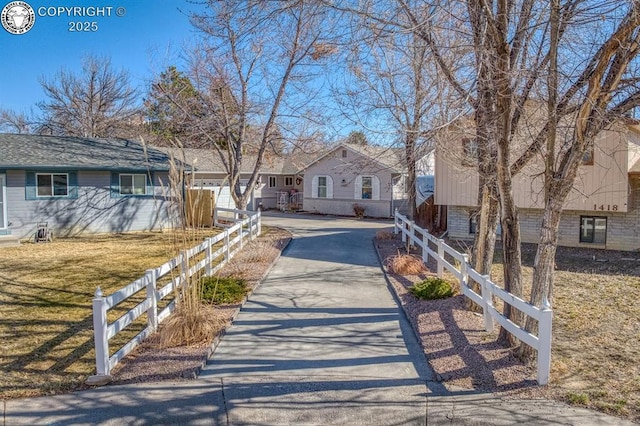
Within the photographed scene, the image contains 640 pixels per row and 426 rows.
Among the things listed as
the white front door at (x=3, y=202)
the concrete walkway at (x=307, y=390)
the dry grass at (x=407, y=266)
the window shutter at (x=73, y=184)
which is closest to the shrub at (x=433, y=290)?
the concrete walkway at (x=307, y=390)

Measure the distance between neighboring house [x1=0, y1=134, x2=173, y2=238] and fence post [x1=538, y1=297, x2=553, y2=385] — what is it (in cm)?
1293

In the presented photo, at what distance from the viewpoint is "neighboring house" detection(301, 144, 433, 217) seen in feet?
82.3

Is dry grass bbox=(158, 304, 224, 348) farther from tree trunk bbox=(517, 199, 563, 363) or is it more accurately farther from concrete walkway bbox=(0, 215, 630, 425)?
tree trunk bbox=(517, 199, 563, 363)

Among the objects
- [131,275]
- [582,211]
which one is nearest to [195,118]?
[131,275]

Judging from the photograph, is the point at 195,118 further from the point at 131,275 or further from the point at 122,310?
the point at 122,310

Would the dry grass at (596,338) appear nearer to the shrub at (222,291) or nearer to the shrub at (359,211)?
the shrub at (222,291)

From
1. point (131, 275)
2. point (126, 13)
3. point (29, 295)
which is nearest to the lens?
point (29, 295)

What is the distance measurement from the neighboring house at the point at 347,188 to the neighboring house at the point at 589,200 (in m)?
7.48

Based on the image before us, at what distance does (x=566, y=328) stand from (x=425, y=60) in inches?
185

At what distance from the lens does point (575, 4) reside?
488 cm

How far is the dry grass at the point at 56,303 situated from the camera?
5.07m

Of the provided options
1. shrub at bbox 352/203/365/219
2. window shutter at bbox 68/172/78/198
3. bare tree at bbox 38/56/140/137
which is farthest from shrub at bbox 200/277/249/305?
bare tree at bbox 38/56/140/137

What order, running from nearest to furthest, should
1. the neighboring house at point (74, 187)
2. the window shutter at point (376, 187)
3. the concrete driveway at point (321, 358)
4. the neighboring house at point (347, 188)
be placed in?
the concrete driveway at point (321, 358)
the neighboring house at point (74, 187)
the neighboring house at point (347, 188)
the window shutter at point (376, 187)
